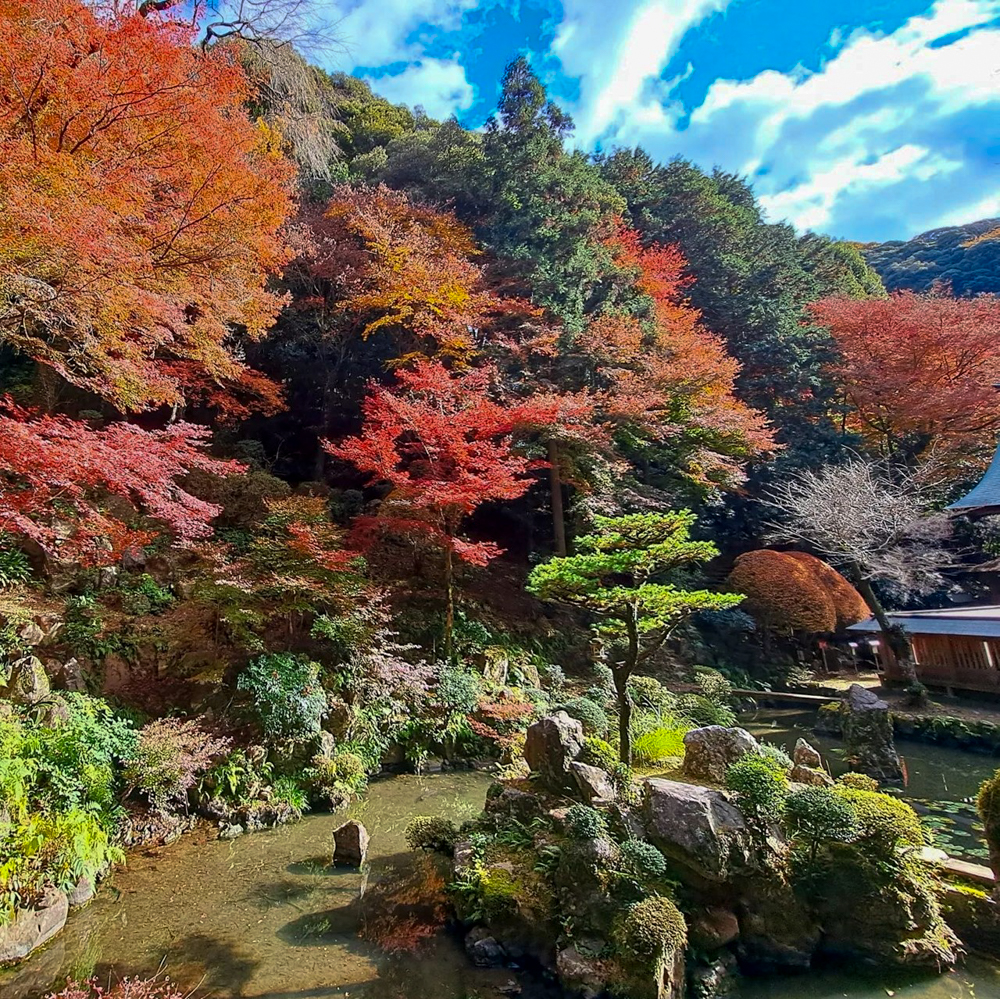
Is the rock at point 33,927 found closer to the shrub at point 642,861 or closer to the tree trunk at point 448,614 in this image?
the shrub at point 642,861

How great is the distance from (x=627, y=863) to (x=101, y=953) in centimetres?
403

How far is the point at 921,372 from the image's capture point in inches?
651

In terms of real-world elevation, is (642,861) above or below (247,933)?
above

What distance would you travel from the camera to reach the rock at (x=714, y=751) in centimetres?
501

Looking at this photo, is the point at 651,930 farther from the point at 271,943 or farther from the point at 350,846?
the point at 350,846

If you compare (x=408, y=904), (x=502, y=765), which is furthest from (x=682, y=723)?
(x=408, y=904)

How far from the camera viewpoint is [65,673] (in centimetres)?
616

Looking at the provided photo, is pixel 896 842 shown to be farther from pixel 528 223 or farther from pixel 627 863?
pixel 528 223

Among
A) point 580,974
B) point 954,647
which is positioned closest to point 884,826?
point 580,974

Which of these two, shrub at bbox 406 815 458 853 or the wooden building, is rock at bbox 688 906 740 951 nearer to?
shrub at bbox 406 815 458 853

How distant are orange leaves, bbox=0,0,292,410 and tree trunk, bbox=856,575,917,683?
1425 cm

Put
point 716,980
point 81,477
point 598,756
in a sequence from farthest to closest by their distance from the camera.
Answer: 1. point 81,477
2. point 598,756
3. point 716,980

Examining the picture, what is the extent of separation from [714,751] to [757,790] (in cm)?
88

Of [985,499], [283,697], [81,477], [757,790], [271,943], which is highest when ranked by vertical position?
[81,477]
